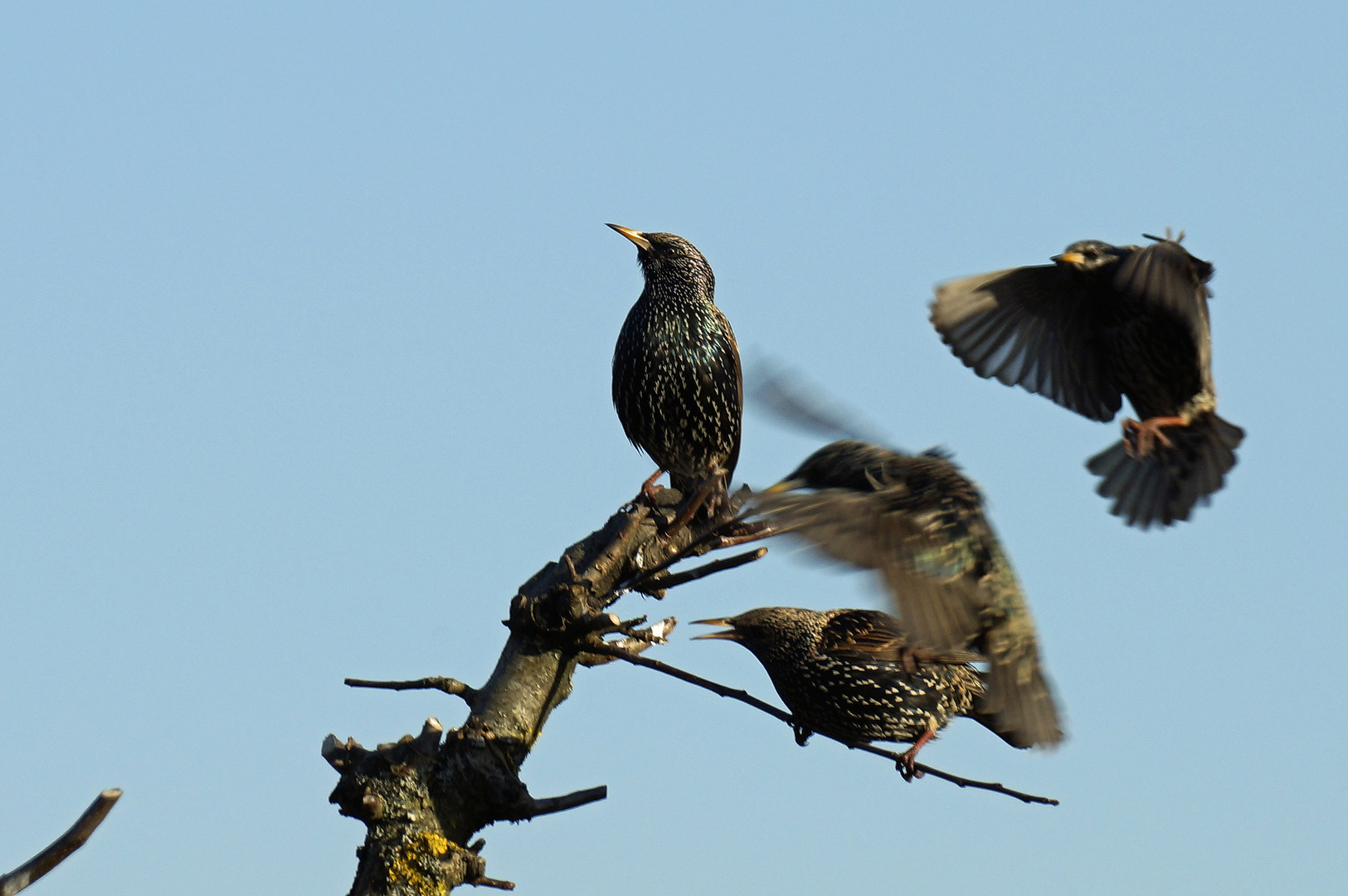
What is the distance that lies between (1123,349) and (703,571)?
279cm

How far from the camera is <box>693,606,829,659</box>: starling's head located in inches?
234

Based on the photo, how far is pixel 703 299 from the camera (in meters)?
6.43

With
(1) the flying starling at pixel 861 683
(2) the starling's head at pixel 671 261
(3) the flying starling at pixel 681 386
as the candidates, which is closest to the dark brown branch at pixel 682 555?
(1) the flying starling at pixel 861 683

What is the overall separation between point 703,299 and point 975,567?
7.00ft

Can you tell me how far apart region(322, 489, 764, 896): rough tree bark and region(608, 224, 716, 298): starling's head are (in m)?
2.52

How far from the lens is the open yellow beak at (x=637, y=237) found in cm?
664

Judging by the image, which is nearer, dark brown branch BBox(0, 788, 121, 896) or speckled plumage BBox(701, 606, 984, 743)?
dark brown branch BBox(0, 788, 121, 896)

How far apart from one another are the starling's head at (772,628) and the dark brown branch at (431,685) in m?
2.22

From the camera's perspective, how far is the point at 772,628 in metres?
6.05

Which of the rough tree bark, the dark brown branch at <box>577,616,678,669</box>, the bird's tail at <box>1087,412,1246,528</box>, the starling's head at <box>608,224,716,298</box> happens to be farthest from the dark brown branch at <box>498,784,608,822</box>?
the starling's head at <box>608,224,716,298</box>

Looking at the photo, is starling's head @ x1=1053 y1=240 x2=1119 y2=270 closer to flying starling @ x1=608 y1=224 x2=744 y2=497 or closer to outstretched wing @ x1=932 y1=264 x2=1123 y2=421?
outstretched wing @ x1=932 y1=264 x2=1123 y2=421

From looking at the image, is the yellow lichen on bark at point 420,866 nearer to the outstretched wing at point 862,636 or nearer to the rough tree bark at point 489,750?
the rough tree bark at point 489,750

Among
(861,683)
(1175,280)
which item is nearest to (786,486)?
(861,683)

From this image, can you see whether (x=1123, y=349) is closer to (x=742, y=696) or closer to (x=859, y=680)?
(x=859, y=680)
